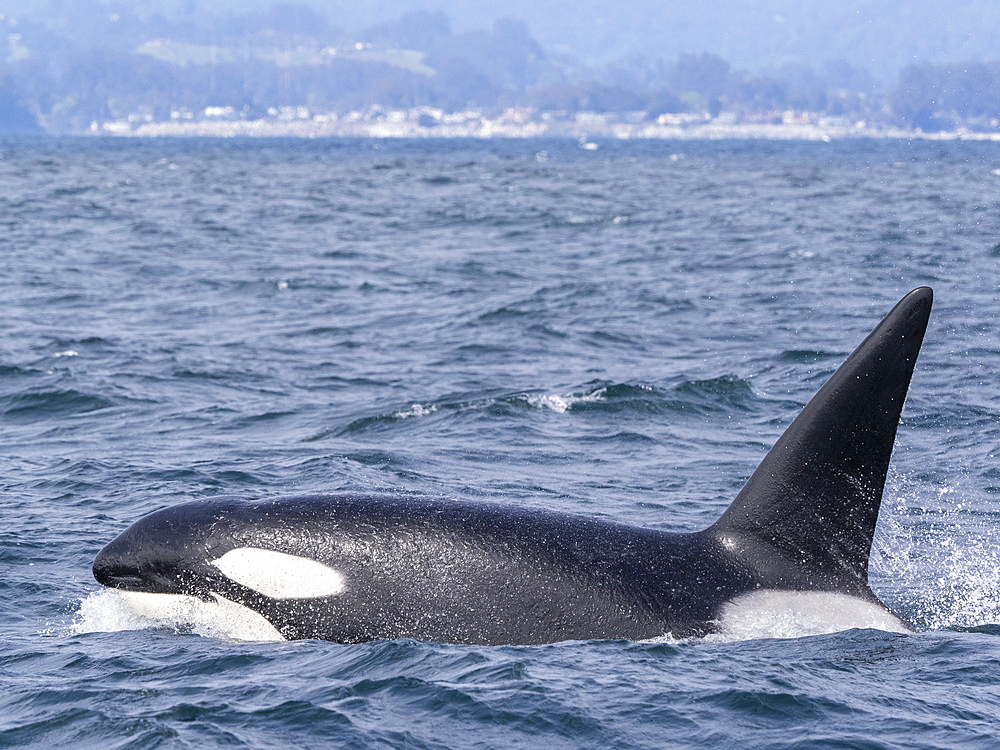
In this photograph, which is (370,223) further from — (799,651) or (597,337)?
(799,651)

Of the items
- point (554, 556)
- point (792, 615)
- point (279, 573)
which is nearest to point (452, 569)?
point (554, 556)

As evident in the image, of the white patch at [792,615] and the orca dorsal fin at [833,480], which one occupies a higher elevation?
the orca dorsal fin at [833,480]

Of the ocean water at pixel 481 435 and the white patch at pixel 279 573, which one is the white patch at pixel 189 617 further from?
the white patch at pixel 279 573

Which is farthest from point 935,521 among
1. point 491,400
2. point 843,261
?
point 843,261

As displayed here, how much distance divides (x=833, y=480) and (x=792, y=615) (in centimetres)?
81

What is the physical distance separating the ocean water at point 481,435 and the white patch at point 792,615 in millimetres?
29

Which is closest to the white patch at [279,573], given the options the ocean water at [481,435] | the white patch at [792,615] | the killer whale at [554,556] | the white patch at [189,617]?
the killer whale at [554,556]

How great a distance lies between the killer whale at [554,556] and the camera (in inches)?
277

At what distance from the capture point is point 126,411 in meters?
14.9

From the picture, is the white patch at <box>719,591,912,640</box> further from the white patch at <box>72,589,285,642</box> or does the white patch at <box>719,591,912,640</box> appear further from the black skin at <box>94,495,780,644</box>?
the white patch at <box>72,589,285,642</box>

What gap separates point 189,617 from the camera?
757 centimetres

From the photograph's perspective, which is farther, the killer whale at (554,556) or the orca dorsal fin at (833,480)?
the killer whale at (554,556)

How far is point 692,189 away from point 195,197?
2302 centimetres

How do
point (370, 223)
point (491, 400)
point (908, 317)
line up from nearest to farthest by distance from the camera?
point (908, 317) → point (491, 400) → point (370, 223)
